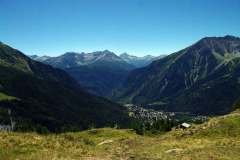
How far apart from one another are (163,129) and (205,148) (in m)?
99.8

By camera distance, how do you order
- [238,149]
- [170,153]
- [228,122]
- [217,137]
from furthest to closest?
[228,122] < [217,137] < [238,149] < [170,153]

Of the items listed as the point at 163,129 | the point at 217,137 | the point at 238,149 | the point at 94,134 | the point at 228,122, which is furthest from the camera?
the point at 163,129

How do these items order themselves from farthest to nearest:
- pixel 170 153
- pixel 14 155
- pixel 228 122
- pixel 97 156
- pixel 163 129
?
pixel 163 129 < pixel 228 122 < pixel 170 153 < pixel 97 156 < pixel 14 155

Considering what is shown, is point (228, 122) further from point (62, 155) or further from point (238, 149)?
point (62, 155)

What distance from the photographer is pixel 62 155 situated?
38469 mm

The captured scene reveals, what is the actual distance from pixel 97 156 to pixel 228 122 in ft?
139

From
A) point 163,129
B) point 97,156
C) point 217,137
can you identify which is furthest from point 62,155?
point 163,129

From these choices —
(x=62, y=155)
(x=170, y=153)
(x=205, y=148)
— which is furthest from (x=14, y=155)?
(x=205, y=148)

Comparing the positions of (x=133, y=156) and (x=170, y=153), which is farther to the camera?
(x=170, y=153)

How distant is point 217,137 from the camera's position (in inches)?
2660

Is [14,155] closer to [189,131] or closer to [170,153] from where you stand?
[170,153]

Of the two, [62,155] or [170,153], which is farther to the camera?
[170,153]

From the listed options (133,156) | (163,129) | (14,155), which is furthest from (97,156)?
(163,129)

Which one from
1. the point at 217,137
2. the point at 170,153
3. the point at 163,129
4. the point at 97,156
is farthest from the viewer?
the point at 163,129
